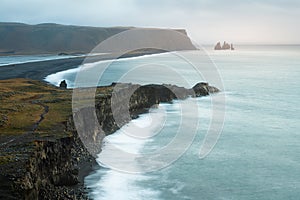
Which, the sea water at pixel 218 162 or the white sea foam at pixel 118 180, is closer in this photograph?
the white sea foam at pixel 118 180

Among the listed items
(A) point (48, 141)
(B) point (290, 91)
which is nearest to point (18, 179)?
(A) point (48, 141)

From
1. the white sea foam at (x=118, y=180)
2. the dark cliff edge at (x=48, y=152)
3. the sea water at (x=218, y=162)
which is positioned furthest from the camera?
the sea water at (x=218, y=162)

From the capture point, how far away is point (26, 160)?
21234 millimetres

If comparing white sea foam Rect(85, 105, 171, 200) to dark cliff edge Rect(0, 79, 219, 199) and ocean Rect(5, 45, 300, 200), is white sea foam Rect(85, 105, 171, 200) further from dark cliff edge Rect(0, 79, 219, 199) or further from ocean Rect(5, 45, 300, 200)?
dark cliff edge Rect(0, 79, 219, 199)

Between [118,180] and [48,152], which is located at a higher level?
[48,152]

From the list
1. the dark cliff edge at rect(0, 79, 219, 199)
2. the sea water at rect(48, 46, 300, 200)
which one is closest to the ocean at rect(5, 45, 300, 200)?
the sea water at rect(48, 46, 300, 200)

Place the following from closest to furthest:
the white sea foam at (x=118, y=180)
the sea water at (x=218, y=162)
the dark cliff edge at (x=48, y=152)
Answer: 1. the dark cliff edge at (x=48, y=152)
2. the white sea foam at (x=118, y=180)
3. the sea water at (x=218, y=162)

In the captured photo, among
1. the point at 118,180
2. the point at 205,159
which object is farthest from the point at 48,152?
the point at 205,159

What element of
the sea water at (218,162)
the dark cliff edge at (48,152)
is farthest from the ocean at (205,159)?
the dark cliff edge at (48,152)

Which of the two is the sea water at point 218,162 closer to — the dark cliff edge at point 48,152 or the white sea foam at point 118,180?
the white sea foam at point 118,180

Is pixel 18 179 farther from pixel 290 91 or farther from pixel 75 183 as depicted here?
pixel 290 91

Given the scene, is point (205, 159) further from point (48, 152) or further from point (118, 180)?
point (48, 152)

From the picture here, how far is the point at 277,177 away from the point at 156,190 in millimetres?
11366

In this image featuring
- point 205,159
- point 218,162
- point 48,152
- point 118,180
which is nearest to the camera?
point 48,152
